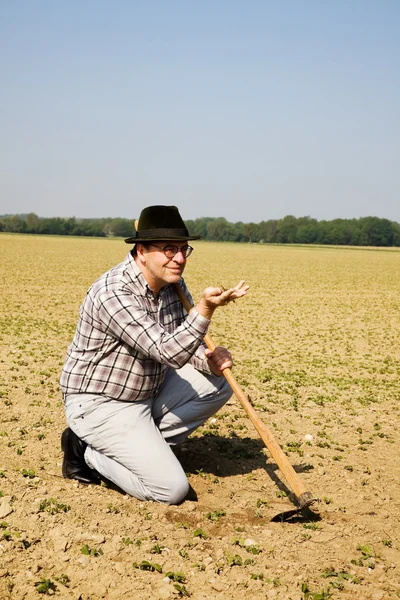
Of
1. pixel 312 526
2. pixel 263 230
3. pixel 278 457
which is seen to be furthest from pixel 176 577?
pixel 263 230

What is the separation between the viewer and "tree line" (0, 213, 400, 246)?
128m

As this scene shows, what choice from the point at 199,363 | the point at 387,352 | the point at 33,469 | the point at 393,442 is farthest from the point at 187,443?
the point at 387,352

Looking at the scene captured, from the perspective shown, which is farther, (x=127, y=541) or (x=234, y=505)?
(x=234, y=505)

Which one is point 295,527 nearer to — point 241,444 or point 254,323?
point 241,444

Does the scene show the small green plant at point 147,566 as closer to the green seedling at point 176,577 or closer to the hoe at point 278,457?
the green seedling at point 176,577

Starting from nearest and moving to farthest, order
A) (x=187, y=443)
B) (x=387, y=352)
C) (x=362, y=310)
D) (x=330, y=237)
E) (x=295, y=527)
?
1. (x=295, y=527)
2. (x=187, y=443)
3. (x=387, y=352)
4. (x=362, y=310)
5. (x=330, y=237)

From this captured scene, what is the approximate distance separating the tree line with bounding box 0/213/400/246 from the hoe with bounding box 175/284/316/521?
4879 inches

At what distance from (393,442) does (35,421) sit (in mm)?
3359

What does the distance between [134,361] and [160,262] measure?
28.2 inches

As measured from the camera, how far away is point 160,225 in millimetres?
4773

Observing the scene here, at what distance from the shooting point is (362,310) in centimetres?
1917

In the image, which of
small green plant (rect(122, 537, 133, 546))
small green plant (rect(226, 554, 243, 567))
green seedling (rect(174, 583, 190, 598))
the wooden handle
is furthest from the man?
green seedling (rect(174, 583, 190, 598))

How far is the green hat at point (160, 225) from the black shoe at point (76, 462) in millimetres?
1526

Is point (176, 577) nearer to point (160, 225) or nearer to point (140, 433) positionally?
point (140, 433)
